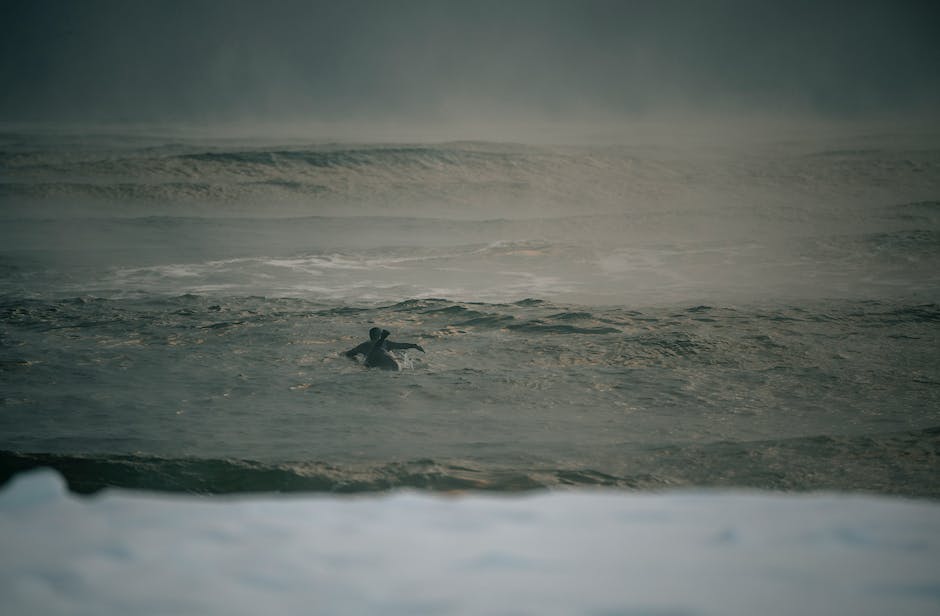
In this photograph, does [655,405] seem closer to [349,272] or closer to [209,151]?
[349,272]

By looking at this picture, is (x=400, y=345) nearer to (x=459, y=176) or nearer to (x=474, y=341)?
(x=474, y=341)

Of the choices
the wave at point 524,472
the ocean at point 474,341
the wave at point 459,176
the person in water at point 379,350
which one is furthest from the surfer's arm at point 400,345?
the wave at point 459,176

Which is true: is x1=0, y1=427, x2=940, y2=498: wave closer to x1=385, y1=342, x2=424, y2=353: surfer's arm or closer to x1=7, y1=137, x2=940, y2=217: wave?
x1=385, y1=342, x2=424, y2=353: surfer's arm

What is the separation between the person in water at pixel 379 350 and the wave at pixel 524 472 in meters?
1.27

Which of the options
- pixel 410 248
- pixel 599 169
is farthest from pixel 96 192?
pixel 599 169

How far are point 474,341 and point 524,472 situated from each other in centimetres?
199

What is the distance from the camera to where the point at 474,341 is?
5.12 m

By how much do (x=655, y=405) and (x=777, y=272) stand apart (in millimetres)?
3739

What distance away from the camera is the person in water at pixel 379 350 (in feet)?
14.7

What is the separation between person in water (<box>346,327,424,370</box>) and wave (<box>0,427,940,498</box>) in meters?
1.27

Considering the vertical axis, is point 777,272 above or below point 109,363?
above

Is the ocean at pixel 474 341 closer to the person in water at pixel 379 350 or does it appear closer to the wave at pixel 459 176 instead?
the person in water at pixel 379 350

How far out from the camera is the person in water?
177 inches

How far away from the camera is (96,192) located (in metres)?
12.0
